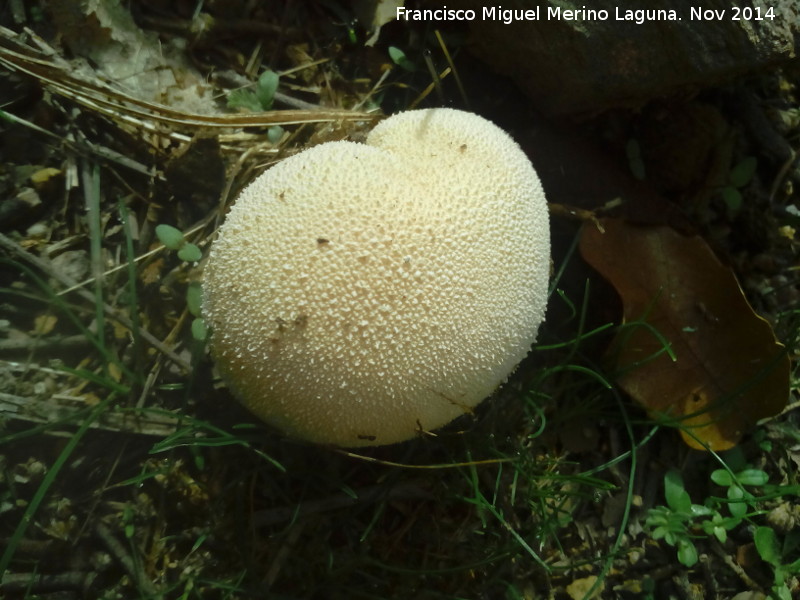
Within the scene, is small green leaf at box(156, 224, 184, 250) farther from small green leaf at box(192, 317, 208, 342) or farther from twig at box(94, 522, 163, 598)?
twig at box(94, 522, 163, 598)

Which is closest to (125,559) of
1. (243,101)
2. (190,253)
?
(190,253)

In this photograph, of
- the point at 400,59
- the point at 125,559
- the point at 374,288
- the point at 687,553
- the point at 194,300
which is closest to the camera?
the point at 374,288

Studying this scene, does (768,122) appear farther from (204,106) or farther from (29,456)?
(29,456)

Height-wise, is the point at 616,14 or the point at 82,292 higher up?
the point at 616,14

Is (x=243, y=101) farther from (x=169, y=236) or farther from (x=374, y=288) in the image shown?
(x=374, y=288)

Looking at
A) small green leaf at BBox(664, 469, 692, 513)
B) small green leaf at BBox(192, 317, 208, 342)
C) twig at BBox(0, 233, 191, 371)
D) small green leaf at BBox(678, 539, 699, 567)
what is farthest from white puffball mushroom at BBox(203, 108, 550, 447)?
small green leaf at BBox(678, 539, 699, 567)

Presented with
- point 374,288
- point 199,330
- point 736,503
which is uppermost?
point 374,288
